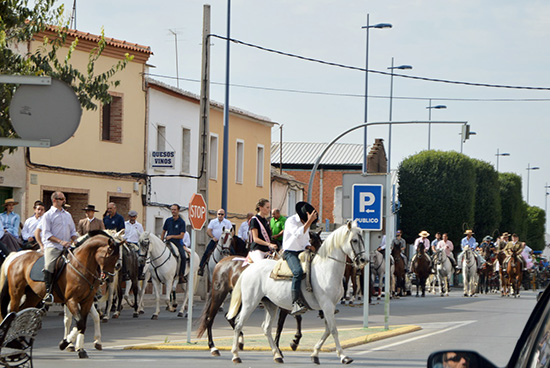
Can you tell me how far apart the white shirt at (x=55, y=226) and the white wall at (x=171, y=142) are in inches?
778

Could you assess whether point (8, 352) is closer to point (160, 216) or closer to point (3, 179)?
point (3, 179)

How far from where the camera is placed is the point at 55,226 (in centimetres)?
1623

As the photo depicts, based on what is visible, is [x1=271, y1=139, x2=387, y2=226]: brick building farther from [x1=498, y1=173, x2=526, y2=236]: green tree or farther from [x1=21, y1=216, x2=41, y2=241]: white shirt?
[x1=21, y1=216, x2=41, y2=241]: white shirt

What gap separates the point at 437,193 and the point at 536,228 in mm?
69292

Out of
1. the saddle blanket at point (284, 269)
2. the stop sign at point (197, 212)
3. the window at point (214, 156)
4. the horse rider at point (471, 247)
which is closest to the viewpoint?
the saddle blanket at point (284, 269)

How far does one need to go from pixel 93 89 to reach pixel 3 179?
24.1 ft

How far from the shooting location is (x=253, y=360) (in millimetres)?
15242

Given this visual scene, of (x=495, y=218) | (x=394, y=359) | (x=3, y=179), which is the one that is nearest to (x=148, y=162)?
(x=3, y=179)

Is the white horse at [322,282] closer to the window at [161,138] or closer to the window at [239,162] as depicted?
the window at [161,138]

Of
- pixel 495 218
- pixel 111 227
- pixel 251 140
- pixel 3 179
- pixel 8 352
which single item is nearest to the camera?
pixel 8 352

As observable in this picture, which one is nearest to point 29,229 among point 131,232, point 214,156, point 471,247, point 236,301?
point 131,232

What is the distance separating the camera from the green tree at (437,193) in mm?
79938

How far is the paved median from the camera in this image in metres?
16.9

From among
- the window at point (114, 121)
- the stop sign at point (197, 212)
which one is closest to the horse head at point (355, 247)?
the stop sign at point (197, 212)
